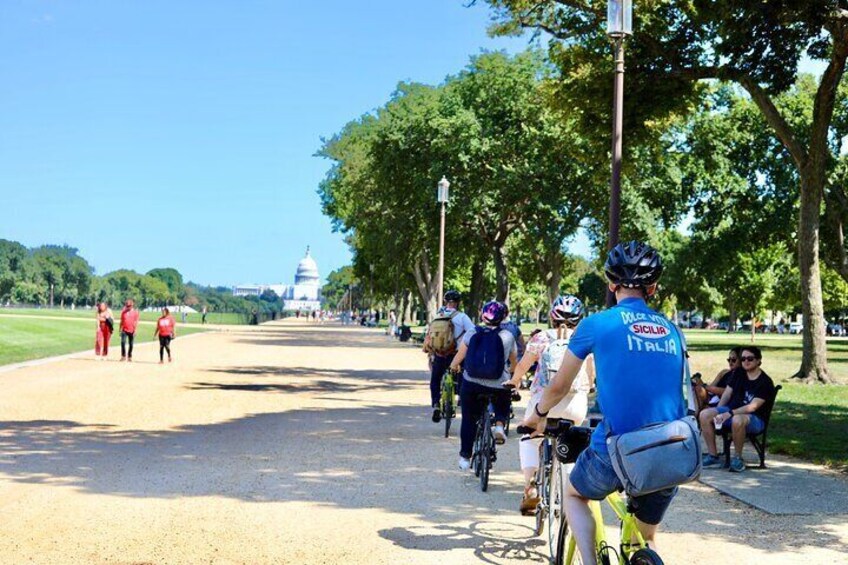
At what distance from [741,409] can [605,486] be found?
23.4ft

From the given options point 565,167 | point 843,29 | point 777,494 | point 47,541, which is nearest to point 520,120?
point 565,167

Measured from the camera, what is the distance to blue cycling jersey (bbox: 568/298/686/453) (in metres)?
4.34

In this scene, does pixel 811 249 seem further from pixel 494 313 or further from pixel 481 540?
pixel 481 540

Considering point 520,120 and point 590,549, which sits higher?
point 520,120

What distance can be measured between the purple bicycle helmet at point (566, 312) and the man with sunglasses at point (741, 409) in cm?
374

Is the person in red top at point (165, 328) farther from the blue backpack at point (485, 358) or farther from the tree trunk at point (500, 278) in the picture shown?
the blue backpack at point (485, 358)

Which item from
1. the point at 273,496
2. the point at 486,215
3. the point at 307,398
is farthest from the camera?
the point at 486,215

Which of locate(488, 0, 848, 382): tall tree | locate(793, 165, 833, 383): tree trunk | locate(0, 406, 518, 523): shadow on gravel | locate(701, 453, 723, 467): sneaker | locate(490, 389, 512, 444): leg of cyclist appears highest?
locate(488, 0, 848, 382): tall tree

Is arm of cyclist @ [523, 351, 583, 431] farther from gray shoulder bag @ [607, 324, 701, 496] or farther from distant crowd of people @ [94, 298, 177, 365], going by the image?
distant crowd of people @ [94, 298, 177, 365]

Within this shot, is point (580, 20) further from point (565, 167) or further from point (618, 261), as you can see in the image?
point (618, 261)

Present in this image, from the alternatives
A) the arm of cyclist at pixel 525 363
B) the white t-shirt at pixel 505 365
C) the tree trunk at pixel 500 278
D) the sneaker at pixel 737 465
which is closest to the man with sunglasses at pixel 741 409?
the sneaker at pixel 737 465

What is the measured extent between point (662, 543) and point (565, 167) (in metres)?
33.3

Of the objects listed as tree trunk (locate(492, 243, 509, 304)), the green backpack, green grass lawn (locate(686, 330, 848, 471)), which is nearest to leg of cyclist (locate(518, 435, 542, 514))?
green grass lawn (locate(686, 330, 848, 471))

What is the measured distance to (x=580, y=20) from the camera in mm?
23516
